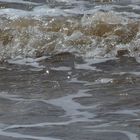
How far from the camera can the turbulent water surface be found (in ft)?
10.2

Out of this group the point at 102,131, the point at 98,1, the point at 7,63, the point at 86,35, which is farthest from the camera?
the point at 98,1

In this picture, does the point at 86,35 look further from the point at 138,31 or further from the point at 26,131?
the point at 26,131

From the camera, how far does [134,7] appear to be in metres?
6.87

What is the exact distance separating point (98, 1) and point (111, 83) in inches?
145

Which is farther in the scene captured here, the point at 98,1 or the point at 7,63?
the point at 98,1

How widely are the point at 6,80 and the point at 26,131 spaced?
1.22 m

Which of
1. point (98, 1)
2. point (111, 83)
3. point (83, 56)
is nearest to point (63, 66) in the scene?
point (83, 56)

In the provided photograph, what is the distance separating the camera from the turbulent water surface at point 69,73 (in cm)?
309

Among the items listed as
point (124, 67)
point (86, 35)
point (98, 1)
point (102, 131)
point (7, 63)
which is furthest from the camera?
point (98, 1)

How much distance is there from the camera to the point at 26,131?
3016 mm

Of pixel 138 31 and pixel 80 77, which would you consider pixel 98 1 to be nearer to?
pixel 138 31

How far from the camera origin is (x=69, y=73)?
172 inches

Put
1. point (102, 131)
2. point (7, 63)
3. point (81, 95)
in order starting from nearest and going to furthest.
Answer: point (102, 131) < point (81, 95) < point (7, 63)

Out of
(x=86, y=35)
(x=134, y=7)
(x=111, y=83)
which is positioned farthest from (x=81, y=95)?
(x=134, y=7)
